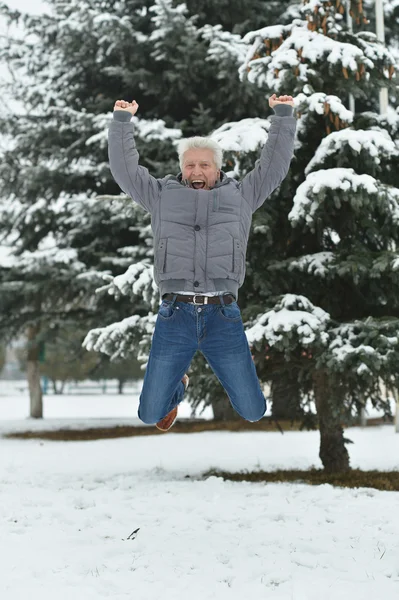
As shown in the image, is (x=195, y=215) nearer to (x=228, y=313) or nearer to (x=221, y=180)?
(x=221, y=180)

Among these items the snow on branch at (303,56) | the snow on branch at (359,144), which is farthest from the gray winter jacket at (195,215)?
the snow on branch at (303,56)

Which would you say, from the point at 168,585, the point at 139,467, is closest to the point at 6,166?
the point at 139,467

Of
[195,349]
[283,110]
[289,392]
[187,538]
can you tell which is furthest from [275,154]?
[289,392]

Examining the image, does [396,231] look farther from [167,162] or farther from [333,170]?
[167,162]

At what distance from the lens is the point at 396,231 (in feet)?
30.0

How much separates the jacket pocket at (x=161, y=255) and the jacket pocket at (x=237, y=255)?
39 centimetres

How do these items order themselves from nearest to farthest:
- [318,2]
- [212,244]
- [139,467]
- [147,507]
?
[212,244]
[147,507]
[318,2]
[139,467]

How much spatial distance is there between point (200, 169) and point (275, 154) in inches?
17.6

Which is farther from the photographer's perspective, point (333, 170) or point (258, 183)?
point (333, 170)

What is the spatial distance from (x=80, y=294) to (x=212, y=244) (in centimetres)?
1418

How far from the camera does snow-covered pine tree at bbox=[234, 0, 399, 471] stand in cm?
775

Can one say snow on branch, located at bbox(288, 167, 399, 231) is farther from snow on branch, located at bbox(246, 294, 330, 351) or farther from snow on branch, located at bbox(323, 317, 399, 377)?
snow on branch, located at bbox(323, 317, 399, 377)

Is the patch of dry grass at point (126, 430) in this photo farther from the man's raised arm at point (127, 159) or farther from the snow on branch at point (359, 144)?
the man's raised arm at point (127, 159)

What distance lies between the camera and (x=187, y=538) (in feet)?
19.7
